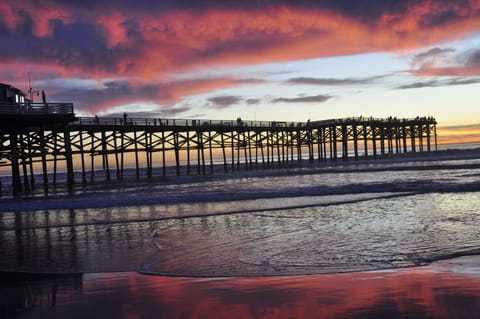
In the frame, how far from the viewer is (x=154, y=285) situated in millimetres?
6879

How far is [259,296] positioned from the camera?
6086 mm

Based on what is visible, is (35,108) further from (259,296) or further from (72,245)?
(259,296)

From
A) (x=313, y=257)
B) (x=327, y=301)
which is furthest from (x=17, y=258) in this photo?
(x=327, y=301)

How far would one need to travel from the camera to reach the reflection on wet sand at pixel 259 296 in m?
5.45

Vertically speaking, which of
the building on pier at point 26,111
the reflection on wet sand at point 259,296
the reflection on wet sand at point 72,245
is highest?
the building on pier at point 26,111

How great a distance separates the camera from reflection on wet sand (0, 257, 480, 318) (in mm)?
5449

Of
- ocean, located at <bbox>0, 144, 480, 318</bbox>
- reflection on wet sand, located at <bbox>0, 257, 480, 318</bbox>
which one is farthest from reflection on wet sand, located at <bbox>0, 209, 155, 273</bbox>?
reflection on wet sand, located at <bbox>0, 257, 480, 318</bbox>

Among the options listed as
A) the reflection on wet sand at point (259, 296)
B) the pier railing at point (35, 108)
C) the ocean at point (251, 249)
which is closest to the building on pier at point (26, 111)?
the pier railing at point (35, 108)

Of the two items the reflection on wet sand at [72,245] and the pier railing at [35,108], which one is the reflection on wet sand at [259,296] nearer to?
the reflection on wet sand at [72,245]

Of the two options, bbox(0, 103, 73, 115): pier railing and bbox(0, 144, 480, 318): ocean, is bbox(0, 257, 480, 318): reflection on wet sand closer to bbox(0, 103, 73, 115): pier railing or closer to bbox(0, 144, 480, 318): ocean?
bbox(0, 144, 480, 318): ocean

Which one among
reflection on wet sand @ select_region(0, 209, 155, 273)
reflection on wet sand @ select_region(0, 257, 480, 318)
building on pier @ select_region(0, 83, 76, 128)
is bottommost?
reflection on wet sand @ select_region(0, 209, 155, 273)

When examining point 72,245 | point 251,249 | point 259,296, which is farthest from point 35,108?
point 259,296

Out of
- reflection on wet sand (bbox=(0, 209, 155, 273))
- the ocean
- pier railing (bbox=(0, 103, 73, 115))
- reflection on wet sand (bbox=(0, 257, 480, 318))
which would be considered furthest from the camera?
pier railing (bbox=(0, 103, 73, 115))

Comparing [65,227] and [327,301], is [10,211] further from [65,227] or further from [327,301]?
[327,301]
